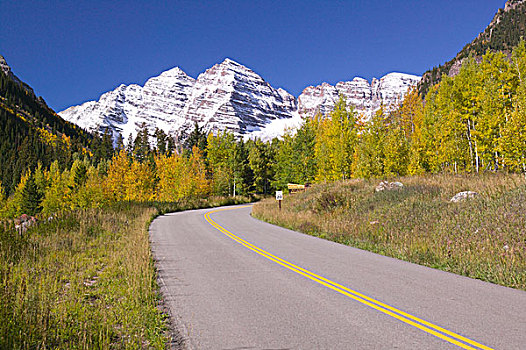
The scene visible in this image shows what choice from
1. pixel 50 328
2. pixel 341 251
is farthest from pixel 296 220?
pixel 50 328

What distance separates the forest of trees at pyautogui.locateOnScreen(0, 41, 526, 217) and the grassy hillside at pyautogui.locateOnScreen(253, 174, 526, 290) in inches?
296

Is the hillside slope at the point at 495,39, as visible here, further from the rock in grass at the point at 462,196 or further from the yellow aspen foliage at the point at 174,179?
the rock in grass at the point at 462,196

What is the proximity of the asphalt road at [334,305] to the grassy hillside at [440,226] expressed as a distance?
0.78 metres

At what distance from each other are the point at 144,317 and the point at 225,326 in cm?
129

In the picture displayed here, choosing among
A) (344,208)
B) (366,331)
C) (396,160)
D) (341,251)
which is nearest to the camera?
(366,331)

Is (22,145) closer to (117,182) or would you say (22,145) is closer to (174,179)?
(174,179)

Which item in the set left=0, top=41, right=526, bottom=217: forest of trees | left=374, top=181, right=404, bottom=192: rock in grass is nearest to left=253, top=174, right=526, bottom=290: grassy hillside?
left=374, top=181, right=404, bottom=192: rock in grass

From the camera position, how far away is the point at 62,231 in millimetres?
13172

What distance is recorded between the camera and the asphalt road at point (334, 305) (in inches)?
162

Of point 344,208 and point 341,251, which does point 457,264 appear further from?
point 344,208

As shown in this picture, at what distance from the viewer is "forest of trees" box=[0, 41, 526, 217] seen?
79.6ft

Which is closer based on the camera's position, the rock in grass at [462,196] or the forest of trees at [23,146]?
the rock in grass at [462,196]

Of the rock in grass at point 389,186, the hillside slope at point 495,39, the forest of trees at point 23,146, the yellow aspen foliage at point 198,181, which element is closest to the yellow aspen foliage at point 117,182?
the yellow aspen foliage at point 198,181

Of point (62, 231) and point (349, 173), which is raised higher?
point (349, 173)
